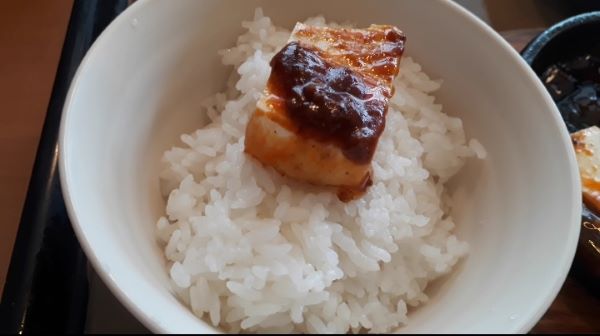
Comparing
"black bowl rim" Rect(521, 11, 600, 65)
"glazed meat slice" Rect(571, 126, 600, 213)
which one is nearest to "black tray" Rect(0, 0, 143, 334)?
"glazed meat slice" Rect(571, 126, 600, 213)

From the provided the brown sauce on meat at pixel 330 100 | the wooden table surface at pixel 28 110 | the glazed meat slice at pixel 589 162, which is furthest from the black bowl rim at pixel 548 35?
the brown sauce on meat at pixel 330 100

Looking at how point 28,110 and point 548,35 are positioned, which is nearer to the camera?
point 28,110

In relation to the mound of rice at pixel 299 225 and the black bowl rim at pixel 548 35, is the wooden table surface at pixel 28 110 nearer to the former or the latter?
the mound of rice at pixel 299 225

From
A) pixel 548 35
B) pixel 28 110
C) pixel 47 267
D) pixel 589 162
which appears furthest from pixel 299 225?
pixel 548 35

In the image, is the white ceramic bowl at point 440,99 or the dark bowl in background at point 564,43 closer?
the white ceramic bowl at point 440,99

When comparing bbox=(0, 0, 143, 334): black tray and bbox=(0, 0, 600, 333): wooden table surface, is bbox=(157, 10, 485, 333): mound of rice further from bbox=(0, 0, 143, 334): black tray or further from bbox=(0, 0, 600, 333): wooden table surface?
bbox=(0, 0, 600, 333): wooden table surface

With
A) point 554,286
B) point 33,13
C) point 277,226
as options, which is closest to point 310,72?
point 277,226

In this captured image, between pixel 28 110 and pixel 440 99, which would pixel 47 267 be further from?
pixel 440 99
